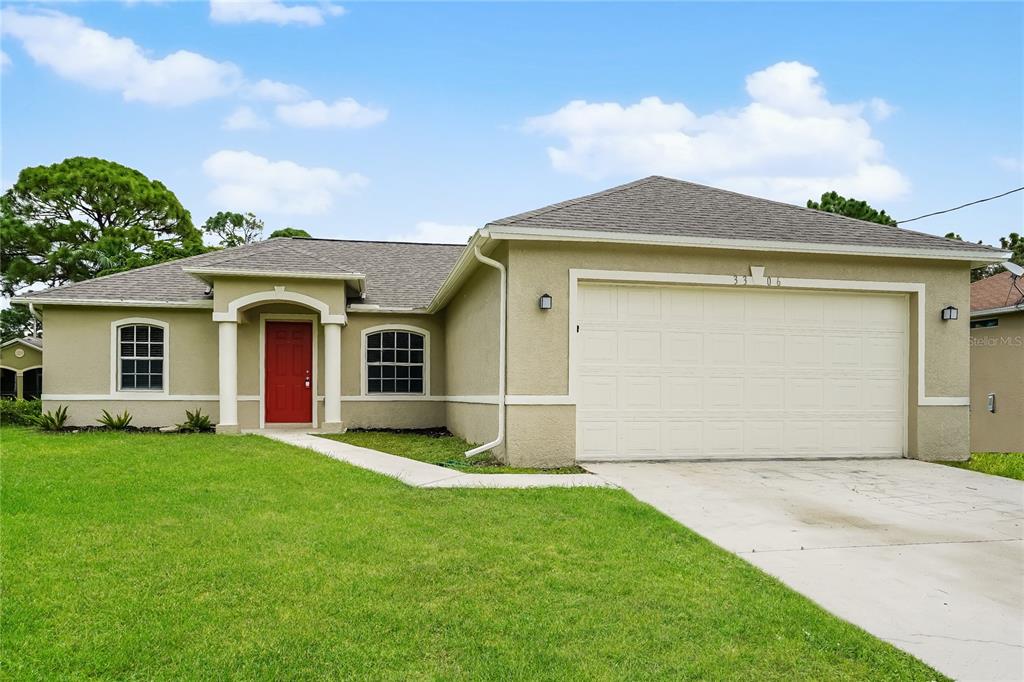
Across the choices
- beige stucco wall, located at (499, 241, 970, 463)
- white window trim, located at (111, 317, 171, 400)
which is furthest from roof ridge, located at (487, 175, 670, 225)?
white window trim, located at (111, 317, 171, 400)

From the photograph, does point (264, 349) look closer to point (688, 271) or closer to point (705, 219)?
point (688, 271)

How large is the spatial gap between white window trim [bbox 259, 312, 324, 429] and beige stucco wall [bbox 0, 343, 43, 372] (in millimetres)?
15778

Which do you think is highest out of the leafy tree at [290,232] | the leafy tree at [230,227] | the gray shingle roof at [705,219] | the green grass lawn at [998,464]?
the leafy tree at [230,227]

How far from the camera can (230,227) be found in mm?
42312

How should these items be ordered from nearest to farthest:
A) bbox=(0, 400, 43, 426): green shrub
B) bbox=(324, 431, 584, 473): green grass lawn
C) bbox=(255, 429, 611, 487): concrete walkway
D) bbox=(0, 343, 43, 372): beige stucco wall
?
bbox=(255, 429, 611, 487): concrete walkway → bbox=(324, 431, 584, 473): green grass lawn → bbox=(0, 400, 43, 426): green shrub → bbox=(0, 343, 43, 372): beige stucco wall

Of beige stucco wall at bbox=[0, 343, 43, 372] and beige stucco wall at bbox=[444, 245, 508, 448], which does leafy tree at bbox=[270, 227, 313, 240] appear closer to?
beige stucco wall at bbox=[0, 343, 43, 372]

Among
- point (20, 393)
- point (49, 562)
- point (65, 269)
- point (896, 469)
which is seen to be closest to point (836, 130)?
point (896, 469)

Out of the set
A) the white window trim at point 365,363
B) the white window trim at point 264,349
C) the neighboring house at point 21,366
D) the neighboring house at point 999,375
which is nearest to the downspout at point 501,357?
the white window trim at point 365,363

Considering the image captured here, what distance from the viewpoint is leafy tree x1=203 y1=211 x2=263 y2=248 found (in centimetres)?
4212

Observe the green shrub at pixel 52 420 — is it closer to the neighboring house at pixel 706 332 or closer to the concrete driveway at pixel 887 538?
the neighboring house at pixel 706 332

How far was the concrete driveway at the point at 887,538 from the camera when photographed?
319cm

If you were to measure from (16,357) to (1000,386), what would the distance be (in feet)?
98.7

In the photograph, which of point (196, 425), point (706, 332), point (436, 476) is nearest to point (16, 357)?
point (196, 425)

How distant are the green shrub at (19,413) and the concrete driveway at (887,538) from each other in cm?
1326
